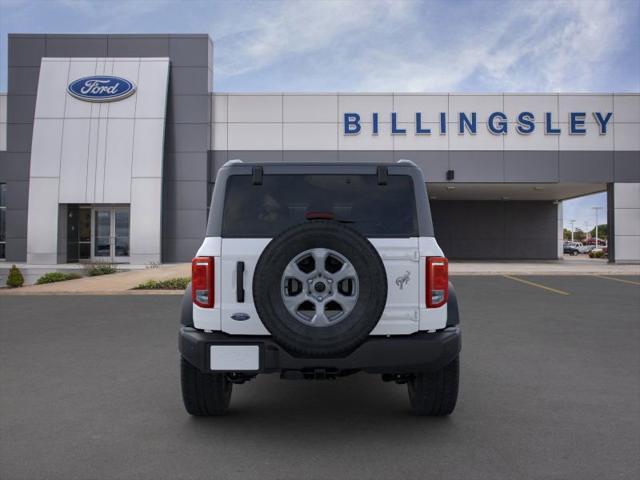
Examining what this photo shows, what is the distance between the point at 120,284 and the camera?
14.1 meters

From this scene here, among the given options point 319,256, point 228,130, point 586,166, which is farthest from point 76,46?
point 319,256

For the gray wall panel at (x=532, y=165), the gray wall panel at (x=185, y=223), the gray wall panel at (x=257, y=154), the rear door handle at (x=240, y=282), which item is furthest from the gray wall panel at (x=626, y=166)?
the rear door handle at (x=240, y=282)

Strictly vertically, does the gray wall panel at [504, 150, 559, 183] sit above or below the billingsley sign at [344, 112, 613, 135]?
below

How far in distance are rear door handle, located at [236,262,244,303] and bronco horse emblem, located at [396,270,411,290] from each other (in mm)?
1022

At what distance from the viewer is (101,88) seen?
78.0 ft

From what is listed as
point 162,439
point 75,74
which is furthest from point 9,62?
point 162,439

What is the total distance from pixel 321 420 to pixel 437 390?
914mm

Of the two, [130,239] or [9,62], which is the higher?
[9,62]

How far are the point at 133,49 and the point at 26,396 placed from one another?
23257mm

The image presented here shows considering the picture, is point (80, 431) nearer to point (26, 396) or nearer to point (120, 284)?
point (26, 396)

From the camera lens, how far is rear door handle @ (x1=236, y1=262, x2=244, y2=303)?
338cm

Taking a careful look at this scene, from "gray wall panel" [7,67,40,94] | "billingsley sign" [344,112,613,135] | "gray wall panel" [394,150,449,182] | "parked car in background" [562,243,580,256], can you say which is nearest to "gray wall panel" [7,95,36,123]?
"gray wall panel" [7,67,40,94]

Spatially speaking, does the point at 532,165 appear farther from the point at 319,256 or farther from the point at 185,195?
the point at 319,256

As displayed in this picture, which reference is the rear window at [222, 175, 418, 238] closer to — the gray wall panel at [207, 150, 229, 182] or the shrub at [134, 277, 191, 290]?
the shrub at [134, 277, 191, 290]
